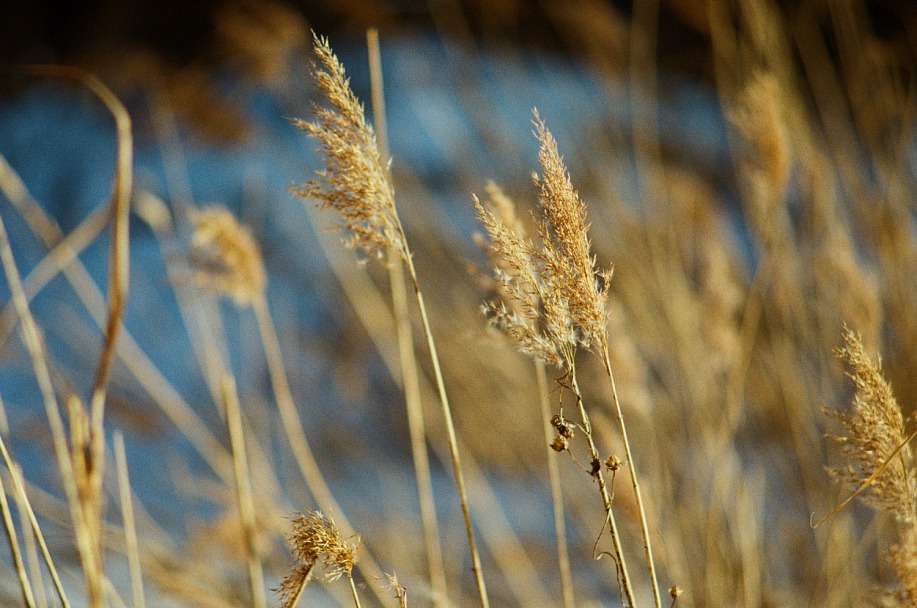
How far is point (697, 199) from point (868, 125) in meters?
0.38

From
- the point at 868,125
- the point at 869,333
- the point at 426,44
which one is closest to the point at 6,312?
the point at 869,333

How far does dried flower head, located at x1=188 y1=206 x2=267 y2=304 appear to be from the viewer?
83 centimetres

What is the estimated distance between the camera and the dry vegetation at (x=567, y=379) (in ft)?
1.33

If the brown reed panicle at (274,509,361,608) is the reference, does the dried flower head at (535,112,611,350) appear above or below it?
above

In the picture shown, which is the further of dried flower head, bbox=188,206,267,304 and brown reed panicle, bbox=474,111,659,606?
dried flower head, bbox=188,206,267,304

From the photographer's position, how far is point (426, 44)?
220cm

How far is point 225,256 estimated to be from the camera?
842 millimetres

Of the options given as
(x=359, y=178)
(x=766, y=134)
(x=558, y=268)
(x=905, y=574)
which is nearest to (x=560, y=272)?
(x=558, y=268)

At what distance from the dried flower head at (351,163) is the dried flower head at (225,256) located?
433mm

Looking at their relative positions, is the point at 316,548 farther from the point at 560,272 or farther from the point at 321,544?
the point at 560,272

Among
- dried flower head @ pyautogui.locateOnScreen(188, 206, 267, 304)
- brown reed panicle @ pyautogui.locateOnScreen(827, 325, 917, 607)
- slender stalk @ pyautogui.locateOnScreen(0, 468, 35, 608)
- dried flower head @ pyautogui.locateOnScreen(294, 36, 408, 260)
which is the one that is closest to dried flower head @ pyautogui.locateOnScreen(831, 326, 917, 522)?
brown reed panicle @ pyautogui.locateOnScreen(827, 325, 917, 607)

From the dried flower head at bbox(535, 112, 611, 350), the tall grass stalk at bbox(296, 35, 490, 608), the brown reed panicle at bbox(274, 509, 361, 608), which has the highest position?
the tall grass stalk at bbox(296, 35, 490, 608)

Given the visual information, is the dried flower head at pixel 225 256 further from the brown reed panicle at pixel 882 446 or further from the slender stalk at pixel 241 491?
the brown reed panicle at pixel 882 446

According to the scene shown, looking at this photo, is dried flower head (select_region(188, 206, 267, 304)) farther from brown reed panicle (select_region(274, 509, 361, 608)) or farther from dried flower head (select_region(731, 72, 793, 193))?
dried flower head (select_region(731, 72, 793, 193))
